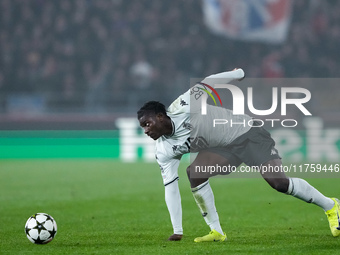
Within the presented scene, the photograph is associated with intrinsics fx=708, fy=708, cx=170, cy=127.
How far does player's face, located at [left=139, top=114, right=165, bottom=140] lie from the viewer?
664 centimetres

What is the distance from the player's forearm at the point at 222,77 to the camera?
278 inches

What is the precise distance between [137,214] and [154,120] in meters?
3.11

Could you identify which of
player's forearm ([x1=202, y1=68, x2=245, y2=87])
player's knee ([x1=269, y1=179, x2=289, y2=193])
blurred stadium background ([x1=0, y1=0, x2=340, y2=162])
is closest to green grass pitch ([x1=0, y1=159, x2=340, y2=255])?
player's knee ([x1=269, y1=179, x2=289, y2=193])

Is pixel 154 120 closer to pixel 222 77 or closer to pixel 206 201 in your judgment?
pixel 222 77

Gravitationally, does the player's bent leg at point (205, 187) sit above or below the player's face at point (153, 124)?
below

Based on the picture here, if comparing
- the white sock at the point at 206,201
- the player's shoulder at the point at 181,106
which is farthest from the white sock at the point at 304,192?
the player's shoulder at the point at 181,106

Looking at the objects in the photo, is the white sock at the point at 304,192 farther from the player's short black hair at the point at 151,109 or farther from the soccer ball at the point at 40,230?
the soccer ball at the point at 40,230

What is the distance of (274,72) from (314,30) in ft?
8.72

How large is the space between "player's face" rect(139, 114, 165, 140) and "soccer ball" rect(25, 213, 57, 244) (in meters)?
1.31

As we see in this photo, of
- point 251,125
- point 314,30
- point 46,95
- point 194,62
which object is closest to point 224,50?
point 194,62

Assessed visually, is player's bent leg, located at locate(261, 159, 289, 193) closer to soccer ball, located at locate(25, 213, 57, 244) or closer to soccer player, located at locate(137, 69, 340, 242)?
soccer player, located at locate(137, 69, 340, 242)

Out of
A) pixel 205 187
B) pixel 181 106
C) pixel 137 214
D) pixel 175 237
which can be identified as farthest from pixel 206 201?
pixel 137 214

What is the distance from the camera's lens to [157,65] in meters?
22.0

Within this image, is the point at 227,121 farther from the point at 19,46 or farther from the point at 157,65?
the point at 19,46
